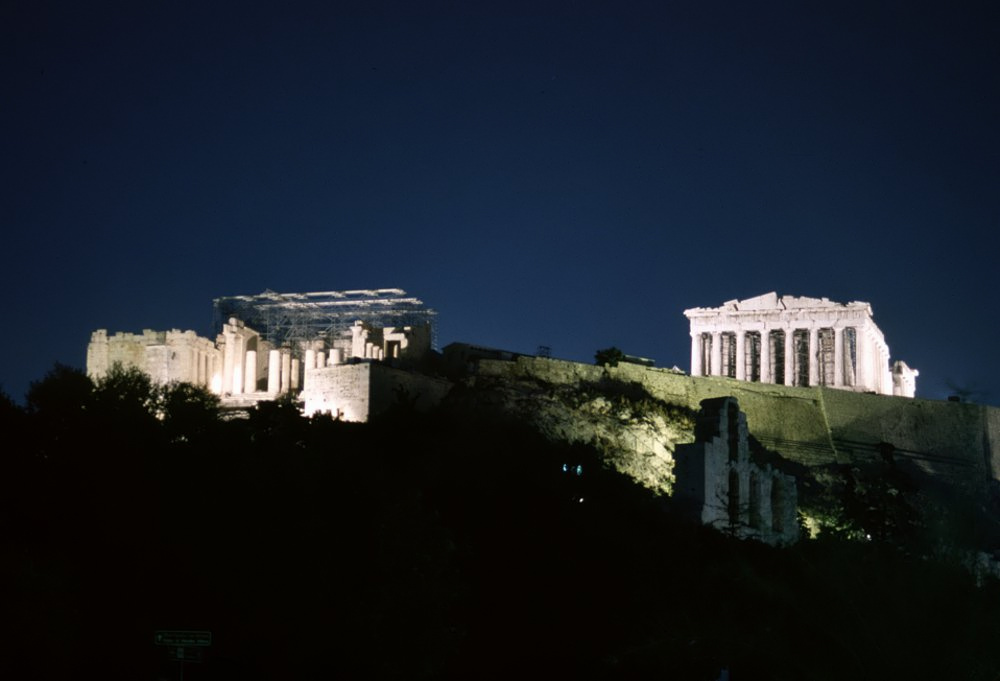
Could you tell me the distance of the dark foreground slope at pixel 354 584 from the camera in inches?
566

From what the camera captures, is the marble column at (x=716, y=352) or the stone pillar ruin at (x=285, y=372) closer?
the stone pillar ruin at (x=285, y=372)

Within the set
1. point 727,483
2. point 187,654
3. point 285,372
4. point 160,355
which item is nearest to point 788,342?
point 285,372

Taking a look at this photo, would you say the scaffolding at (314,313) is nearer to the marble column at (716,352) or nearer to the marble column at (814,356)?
the marble column at (716,352)

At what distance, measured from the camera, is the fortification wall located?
2062 inches

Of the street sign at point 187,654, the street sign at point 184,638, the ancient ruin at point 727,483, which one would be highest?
the ancient ruin at point 727,483

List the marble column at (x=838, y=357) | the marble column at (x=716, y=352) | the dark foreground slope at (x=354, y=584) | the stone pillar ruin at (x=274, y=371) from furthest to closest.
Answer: the marble column at (x=716, y=352), the marble column at (x=838, y=357), the stone pillar ruin at (x=274, y=371), the dark foreground slope at (x=354, y=584)

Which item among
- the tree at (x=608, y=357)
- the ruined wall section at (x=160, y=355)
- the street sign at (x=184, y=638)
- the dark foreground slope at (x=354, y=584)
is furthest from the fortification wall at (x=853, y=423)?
the street sign at (x=184, y=638)

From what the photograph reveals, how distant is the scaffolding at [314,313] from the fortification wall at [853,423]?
12.7m

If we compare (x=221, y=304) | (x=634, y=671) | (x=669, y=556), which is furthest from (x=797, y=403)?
(x=634, y=671)

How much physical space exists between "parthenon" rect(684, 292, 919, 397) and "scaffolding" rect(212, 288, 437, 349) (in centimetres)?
1604

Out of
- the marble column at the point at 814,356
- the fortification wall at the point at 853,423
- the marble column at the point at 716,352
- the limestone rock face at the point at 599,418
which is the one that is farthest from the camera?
the marble column at the point at 716,352

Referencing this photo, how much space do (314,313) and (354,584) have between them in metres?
38.0

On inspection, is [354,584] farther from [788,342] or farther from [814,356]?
[788,342]

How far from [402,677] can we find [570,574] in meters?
7.27
